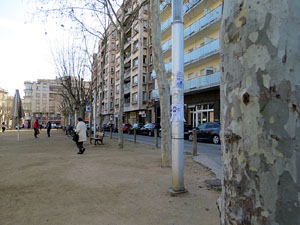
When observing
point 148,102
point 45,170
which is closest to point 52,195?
point 45,170

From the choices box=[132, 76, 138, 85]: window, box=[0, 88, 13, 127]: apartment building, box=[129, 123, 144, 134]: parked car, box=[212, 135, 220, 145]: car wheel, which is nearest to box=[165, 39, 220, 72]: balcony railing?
box=[212, 135, 220, 145]: car wheel

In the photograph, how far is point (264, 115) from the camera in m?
1.14

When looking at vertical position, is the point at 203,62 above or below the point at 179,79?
above

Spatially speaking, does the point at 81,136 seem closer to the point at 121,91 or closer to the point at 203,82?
the point at 121,91

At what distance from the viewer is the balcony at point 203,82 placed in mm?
20192

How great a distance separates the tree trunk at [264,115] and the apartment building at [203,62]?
63.6 feet

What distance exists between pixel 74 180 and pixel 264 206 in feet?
15.7

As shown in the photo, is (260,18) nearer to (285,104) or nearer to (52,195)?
(285,104)

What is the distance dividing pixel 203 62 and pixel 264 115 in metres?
23.0

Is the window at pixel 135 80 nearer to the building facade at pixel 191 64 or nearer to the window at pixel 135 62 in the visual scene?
the building facade at pixel 191 64

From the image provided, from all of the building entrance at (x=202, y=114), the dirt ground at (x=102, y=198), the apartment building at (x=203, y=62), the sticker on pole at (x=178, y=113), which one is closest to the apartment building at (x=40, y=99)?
the building entrance at (x=202, y=114)

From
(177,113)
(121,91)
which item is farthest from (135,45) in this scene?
(177,113)

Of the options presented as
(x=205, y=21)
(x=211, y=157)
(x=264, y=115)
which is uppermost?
(x=205, y=21)

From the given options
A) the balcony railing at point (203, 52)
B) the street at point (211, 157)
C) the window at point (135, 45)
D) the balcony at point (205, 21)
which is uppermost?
the window at point (135, 45)
